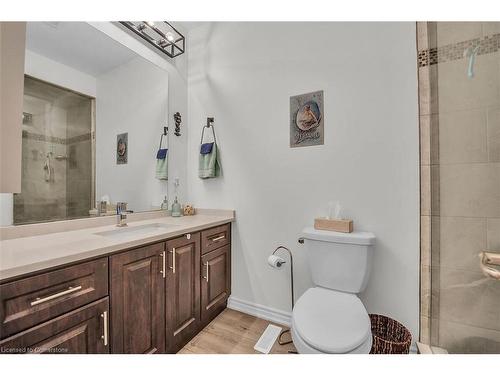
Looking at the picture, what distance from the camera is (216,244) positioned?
162 cm

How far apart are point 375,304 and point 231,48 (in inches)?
85.2

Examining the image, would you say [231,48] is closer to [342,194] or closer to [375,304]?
[342,194]

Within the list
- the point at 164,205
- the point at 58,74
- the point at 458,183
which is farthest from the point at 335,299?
the point at 58,74

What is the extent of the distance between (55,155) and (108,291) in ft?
2.77

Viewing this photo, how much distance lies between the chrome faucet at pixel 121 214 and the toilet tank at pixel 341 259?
1.21 meters

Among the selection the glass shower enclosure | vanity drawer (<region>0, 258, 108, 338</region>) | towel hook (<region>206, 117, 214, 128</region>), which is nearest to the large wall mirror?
the glass shower enclosure

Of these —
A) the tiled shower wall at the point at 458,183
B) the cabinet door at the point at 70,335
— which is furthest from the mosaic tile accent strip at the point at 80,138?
the tiled shower wall at the point at 458,183

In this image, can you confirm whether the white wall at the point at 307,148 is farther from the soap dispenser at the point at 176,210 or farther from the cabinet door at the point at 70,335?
the cabinet door at the point at 70,335

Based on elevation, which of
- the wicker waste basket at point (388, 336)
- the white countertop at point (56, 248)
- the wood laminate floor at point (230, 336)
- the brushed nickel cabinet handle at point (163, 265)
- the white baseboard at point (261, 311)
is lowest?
the wood laminate floor at point (230, 336)

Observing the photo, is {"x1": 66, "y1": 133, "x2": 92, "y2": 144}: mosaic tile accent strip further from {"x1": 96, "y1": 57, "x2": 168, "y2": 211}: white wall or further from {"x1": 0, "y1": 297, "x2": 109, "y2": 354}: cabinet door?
{"x1": 0, "y1": 297, "x2": 109, "y2": 354}: cabinet door

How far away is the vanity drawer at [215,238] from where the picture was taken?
1490 mm

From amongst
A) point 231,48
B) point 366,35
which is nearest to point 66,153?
point 231,48

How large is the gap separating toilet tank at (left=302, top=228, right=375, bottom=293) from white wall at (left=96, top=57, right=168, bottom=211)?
132 centimetres

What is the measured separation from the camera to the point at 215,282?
1.62m
